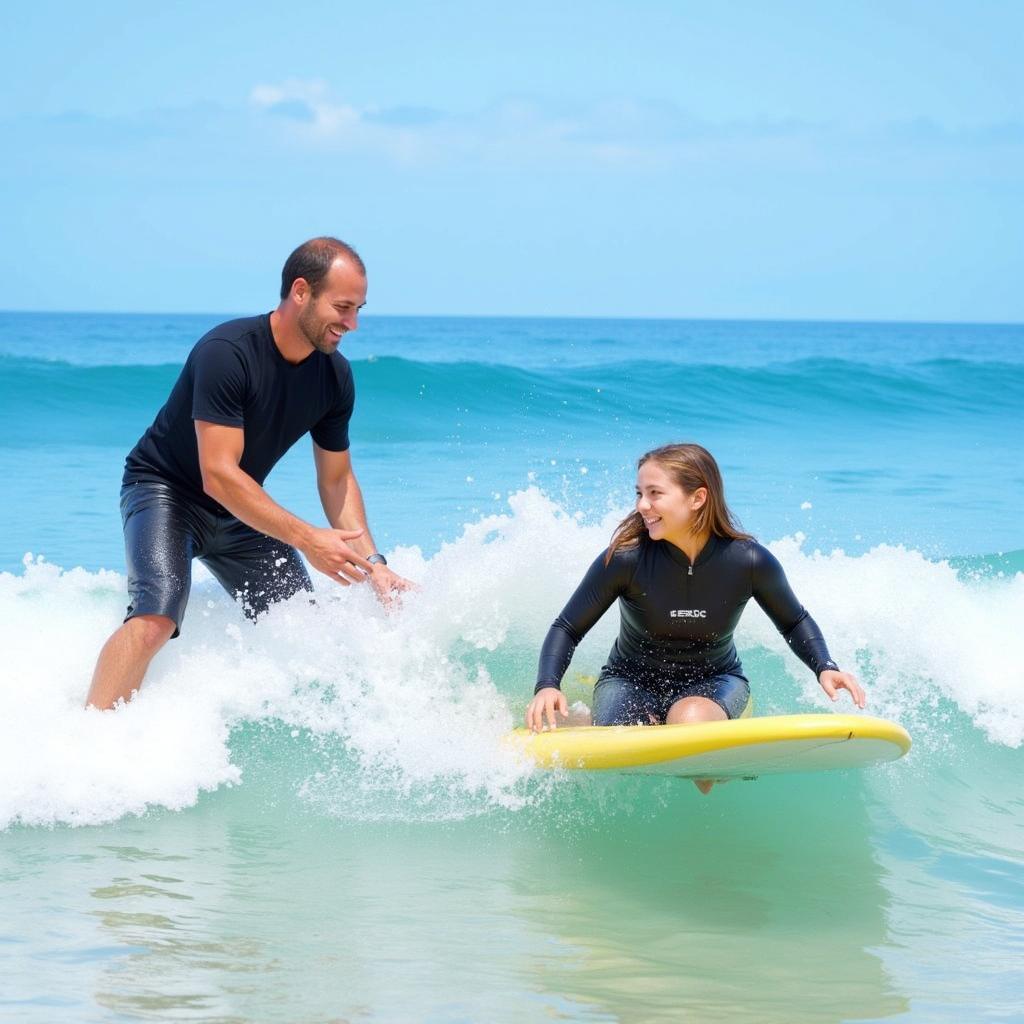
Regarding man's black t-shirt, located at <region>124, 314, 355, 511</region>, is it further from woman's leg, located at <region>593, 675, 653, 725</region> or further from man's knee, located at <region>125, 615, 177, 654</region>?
woman's leg, located at <region>593, 675, 653, 725</region>

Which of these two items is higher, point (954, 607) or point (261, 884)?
point (954, 607)

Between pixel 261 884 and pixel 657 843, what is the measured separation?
4.36 feet

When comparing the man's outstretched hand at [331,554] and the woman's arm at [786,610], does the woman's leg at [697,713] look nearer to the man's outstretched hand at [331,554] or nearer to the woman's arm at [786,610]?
the woman's arm at [786,610]

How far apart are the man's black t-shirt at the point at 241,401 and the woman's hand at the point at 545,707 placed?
1365mm

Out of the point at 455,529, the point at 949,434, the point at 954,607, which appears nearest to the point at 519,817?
the point at 954,607

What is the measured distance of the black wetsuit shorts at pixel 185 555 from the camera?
15.1 feet

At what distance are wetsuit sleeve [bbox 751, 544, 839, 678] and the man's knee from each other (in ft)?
6.49

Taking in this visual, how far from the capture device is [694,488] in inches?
A: 172

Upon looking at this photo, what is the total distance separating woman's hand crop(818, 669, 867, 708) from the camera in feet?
13.6

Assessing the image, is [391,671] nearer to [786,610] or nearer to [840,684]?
[786,610]

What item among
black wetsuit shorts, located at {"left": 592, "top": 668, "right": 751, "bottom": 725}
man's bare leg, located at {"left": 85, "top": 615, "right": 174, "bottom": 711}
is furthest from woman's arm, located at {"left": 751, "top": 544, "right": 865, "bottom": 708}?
man's bare leg, located at {"left": 85, "top": 615, "right": 174, "bottom": 711}

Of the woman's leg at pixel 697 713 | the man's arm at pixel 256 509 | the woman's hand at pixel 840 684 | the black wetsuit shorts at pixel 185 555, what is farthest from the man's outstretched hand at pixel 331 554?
the woman's hand at pixel 840 684

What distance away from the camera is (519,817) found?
4562 millimetres

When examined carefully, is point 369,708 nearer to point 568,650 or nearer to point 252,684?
point 252,684
